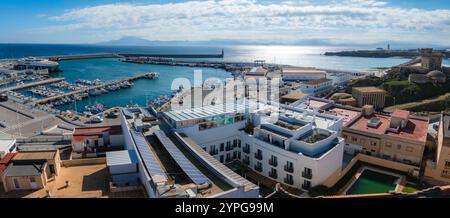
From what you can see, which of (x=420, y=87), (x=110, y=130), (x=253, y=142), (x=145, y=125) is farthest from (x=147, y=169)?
(x=420, y=87)

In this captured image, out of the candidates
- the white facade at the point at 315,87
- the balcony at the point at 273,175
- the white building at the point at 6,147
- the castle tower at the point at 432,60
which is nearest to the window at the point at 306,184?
the balcony at the point at 273,175

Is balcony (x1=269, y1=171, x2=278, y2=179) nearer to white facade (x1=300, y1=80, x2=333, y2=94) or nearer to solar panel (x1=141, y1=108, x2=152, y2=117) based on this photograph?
solar panel (x1=141, y1=108, x2=152, y2=117)

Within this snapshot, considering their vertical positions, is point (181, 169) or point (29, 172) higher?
point (181, 169)

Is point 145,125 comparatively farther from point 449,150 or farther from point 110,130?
point 449,150

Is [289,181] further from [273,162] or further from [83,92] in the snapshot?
[83,92]

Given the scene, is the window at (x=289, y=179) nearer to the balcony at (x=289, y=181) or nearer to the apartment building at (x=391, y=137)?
the balcony at (x=289, y=181)

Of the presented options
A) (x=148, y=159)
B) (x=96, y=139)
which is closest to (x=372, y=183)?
(x=148, y=159)
